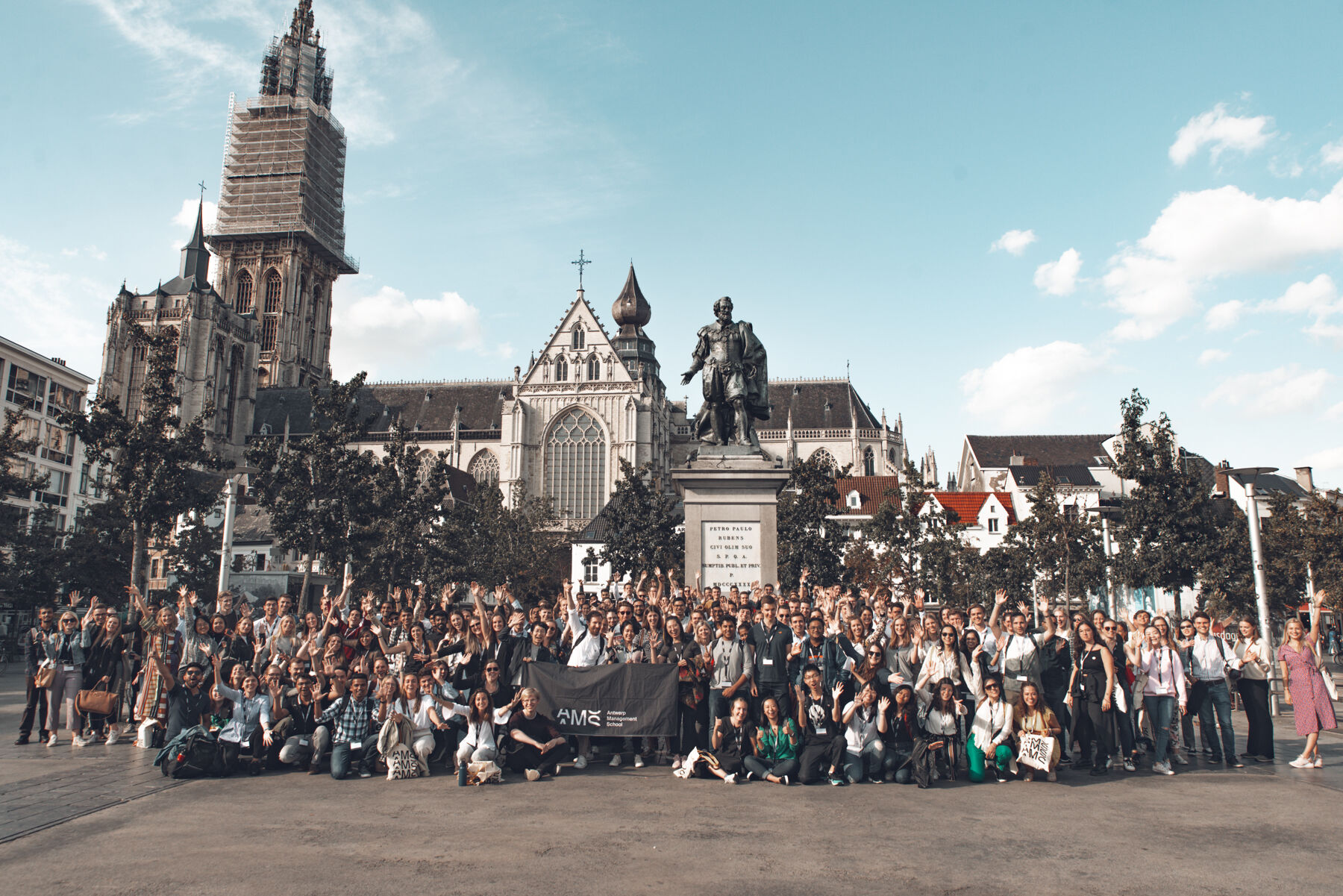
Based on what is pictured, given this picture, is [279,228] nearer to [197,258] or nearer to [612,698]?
[197,258]

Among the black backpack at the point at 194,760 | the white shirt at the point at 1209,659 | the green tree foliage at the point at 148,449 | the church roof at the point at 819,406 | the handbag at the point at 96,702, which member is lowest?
the black backpack at the point at 194,760

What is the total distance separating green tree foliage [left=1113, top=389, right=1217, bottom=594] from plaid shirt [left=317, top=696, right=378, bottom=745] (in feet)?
69.4

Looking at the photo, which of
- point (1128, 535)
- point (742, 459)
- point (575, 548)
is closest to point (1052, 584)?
point (1128, 535)

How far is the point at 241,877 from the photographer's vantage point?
18.9 feet

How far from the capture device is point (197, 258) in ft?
307

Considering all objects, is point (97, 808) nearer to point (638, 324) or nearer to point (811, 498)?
point (811, 498)

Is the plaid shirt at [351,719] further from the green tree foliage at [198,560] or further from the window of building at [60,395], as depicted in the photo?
the window of building at [60,395]

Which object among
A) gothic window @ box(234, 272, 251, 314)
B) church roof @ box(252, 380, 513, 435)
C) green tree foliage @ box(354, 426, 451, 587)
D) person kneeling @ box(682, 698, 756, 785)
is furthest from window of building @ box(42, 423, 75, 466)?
person kneeling @ box(682, 698, 756, 785)

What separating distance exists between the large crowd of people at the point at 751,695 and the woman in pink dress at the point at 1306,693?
0.07 ft

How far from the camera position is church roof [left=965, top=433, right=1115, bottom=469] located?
236ft

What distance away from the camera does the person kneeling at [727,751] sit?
904 cm

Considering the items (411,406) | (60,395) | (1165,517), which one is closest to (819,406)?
(411,406)

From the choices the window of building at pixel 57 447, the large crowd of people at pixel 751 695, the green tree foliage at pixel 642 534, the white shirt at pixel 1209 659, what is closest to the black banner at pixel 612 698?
the large crowd of people at pixel 751 695

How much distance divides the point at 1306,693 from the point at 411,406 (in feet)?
273
